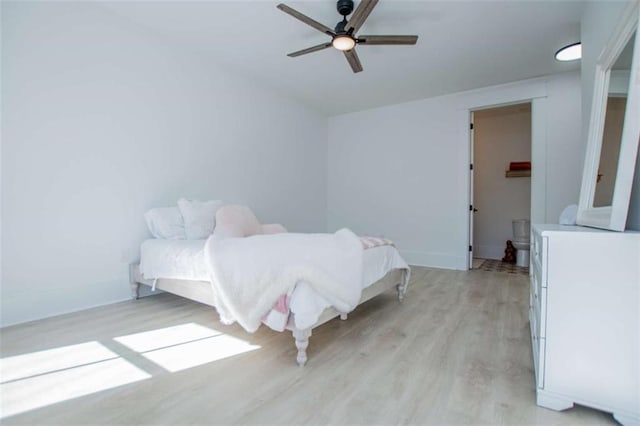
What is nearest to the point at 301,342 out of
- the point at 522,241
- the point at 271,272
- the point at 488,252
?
the point at 271,272

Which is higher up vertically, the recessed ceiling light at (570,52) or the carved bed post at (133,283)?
the recessed ceiling light at (570,52)

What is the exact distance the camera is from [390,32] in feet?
9.46

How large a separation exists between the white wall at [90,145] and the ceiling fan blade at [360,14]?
199 centimetres

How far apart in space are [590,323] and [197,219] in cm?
287

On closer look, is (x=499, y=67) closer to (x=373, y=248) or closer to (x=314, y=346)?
(x=373, y=248)


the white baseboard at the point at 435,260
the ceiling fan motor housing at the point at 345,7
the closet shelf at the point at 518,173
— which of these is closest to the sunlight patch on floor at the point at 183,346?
the ceiling fan motor housing at the point at 345,7

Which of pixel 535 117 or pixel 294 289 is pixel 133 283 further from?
pixel 535 117

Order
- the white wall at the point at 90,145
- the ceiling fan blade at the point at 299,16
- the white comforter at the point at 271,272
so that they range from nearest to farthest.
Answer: the white comforter at the point at 271,272 → the ceiling fan blade at the point at 299,16 → the white wall at the point at 90,145

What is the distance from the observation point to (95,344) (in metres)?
1.92

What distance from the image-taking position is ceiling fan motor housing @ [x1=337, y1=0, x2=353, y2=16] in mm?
2340

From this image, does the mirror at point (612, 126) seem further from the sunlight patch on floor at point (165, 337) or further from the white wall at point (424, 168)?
the sunlight patch on floor at point (165, 337)

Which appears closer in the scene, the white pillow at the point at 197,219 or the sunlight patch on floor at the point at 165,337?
the sunlight patch on floor at the point at 165,337

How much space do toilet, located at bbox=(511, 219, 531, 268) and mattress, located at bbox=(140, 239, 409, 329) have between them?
292 centimetres

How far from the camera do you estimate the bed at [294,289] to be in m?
1.68
